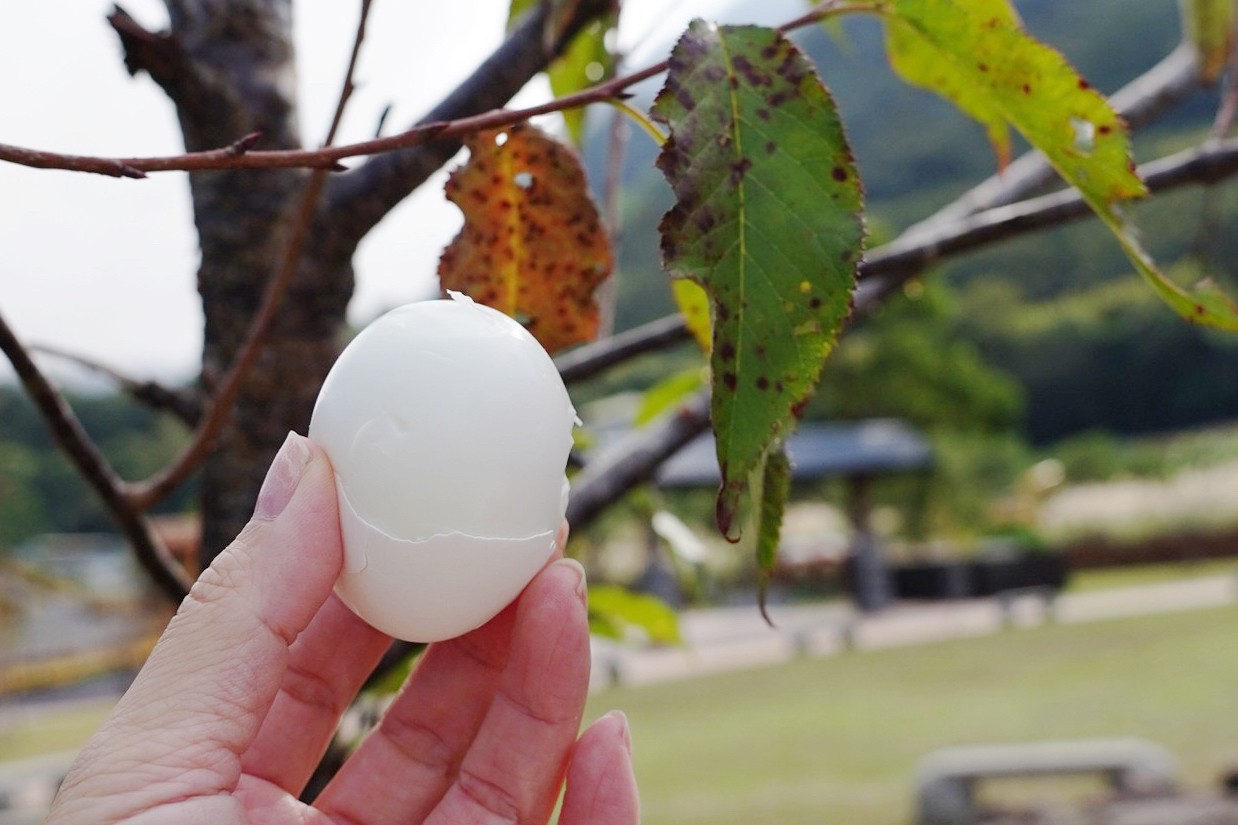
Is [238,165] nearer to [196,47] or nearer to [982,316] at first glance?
[196,47]

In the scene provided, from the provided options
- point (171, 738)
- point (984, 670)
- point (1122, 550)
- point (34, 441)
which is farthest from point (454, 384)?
point (34, 441)

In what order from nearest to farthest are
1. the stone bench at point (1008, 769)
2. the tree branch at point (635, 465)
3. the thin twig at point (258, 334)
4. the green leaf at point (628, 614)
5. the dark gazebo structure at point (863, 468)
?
the thin twig at point (258, 334) < the tree branch at point (635, 465) < the green leaf at point (628, 614) < the stone bench at point (1008, 769) < the dark gazebo structure at point (863, 468)

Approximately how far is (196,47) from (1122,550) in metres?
16.7

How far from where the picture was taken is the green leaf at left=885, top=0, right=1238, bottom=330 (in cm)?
48

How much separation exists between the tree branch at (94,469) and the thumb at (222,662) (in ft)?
0.49

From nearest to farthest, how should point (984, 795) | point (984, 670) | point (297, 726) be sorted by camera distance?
1. point (297, 726)
2. point (984, 795)
3. point (984, 670)

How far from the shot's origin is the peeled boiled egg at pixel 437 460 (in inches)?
25.1

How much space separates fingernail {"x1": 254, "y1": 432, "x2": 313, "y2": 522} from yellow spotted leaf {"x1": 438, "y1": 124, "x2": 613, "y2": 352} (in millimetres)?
131

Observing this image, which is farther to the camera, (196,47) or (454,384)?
(196,47)

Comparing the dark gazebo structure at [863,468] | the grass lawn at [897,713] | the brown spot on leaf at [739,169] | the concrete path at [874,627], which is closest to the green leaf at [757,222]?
the brown spot on leaf at [739,169]

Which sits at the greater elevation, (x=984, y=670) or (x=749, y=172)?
(x=984, y=670)

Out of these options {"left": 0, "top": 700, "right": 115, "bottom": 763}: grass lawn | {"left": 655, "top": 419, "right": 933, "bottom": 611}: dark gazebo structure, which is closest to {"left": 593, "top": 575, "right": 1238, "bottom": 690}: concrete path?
{"left": 655, "top": 419, "right": 933, "bottom": 611}: dark gazebo structure

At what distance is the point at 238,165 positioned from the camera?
1.34 feet

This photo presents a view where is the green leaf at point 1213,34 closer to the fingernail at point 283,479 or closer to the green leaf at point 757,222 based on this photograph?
the green leaf at point 757,222
